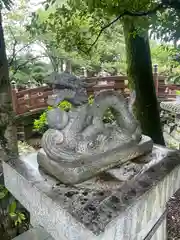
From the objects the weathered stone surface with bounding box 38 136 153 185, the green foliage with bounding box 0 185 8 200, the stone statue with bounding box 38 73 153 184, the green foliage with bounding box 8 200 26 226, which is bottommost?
the green foliage with bounding box 8 200 26 226

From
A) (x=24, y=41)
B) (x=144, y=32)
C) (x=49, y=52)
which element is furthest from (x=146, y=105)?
(x=49, y=52)

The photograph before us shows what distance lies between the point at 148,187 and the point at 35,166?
0.96 metres

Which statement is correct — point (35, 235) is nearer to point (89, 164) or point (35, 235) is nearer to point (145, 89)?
point (89, 164)

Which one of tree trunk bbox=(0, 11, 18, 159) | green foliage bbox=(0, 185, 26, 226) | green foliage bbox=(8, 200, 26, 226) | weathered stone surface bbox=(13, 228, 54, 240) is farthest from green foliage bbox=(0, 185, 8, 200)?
weathered stone surface bbox=(13, 228, 54, 240)

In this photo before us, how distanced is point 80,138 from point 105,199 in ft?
1.54

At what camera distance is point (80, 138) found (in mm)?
1689

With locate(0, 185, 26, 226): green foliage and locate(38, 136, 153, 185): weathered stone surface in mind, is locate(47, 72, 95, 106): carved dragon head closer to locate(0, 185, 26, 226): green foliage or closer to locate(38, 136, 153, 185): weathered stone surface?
locate(38, 136, 153, 185): weathered stone surface

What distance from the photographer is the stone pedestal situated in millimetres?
1377

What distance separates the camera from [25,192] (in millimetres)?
A: 1815

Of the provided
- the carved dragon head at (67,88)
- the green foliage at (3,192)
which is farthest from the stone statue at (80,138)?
the green foliage at (3,192)

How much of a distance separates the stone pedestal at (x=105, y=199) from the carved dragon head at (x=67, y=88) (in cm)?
62

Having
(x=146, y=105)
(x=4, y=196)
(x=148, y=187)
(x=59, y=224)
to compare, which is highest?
(x=146, y=105)

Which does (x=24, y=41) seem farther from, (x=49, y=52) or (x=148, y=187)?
(x=148, y=187)

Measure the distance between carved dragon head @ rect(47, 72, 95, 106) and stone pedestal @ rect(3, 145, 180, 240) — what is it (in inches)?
24.4
